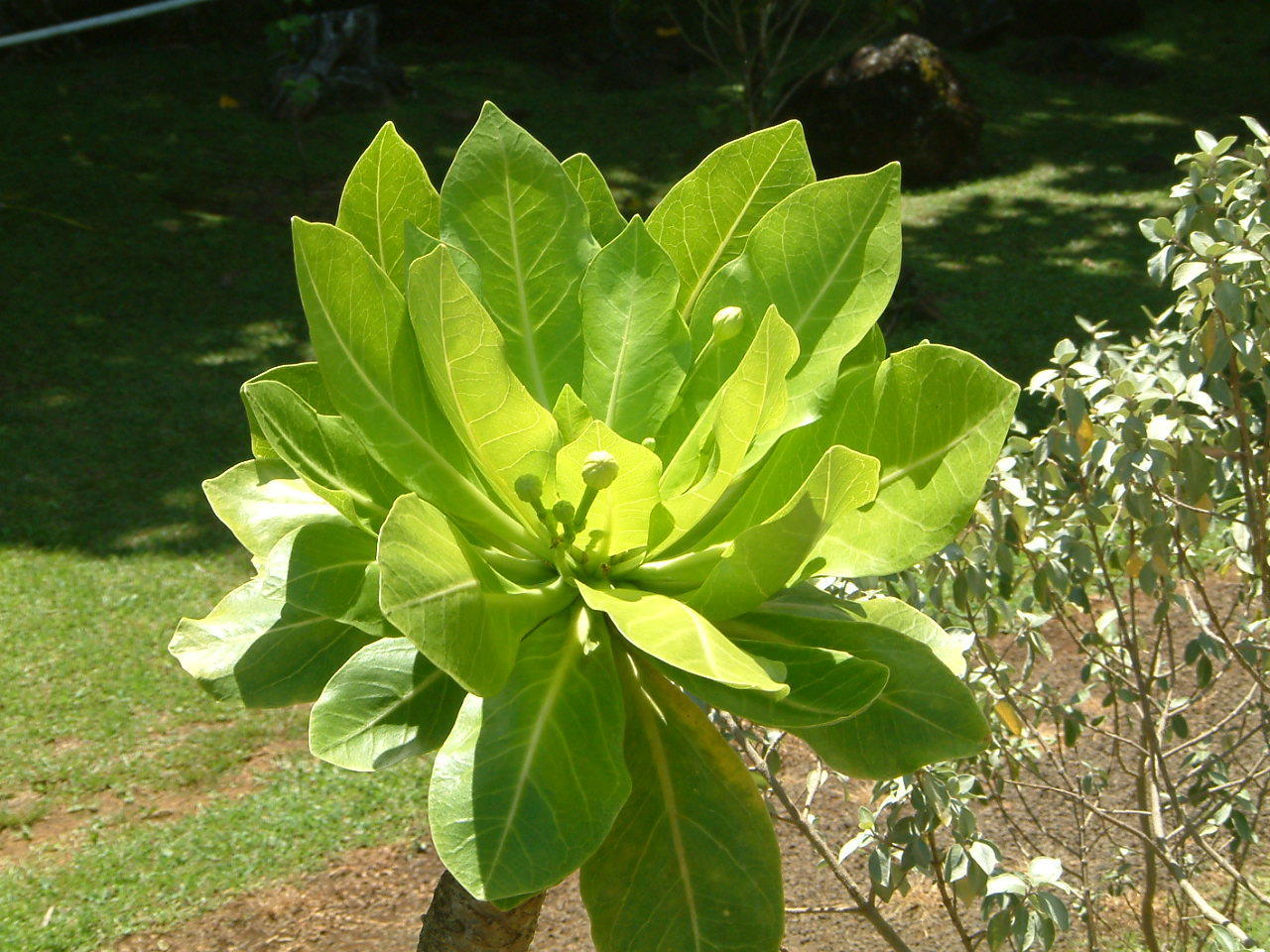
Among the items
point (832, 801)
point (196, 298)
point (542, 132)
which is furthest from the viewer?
point (542, 132)

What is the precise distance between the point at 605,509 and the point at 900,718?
1.01 ft

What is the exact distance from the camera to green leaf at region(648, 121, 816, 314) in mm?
1157

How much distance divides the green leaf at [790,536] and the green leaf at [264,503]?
375mm

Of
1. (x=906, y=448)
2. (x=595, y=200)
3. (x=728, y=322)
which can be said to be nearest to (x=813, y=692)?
(x=906, y=448)

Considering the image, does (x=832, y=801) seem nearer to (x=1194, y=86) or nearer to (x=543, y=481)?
(x=543, y=481)

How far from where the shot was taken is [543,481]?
1.04 metres

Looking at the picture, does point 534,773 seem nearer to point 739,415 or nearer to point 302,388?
point 739,415

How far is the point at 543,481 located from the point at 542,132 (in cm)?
Answer: 975

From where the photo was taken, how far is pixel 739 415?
934 mm

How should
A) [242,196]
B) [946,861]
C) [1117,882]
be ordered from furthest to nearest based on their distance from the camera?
[242,196] < [1117,882] < [946,861]

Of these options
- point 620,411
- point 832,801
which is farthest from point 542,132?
point 620,411

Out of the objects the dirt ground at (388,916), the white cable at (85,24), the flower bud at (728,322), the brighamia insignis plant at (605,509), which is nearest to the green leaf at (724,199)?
the brighamia insignis plant at (605,509)

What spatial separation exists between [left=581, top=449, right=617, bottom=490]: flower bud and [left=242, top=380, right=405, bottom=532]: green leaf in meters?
0.22

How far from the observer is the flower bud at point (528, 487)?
3.33 ft
